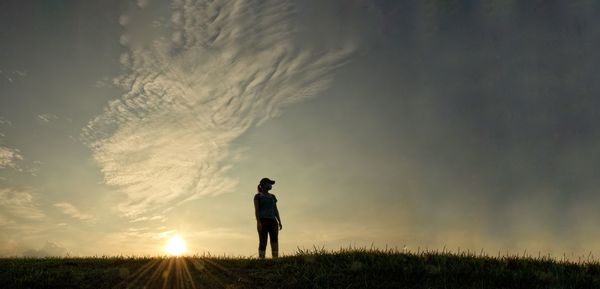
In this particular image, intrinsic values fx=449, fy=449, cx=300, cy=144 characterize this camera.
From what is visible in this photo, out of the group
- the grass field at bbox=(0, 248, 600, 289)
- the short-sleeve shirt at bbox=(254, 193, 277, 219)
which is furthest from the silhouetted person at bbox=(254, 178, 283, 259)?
the grass field at bbox=(0, 248, 600, 289)

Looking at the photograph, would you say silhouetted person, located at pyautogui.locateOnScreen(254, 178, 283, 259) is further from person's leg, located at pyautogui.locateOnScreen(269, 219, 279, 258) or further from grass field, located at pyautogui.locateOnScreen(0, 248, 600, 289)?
grass field, located at pyautogui.locateOnScreen(0, 248, 600, 289)

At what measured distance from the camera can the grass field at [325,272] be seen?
35.7 ft

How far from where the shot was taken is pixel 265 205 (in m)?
15.3

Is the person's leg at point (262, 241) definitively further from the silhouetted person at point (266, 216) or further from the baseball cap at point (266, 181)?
the baseball cap at point (266, 181)

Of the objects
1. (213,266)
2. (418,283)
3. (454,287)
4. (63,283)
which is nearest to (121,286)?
(63,283)

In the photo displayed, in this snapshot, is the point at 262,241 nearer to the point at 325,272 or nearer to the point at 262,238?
the point at 262,238

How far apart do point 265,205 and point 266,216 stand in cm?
38

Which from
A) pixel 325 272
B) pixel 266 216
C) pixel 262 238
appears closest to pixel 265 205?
pixel 266 216

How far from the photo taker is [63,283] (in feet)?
39.0

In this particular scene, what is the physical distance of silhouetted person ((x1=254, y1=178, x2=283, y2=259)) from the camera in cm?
1507

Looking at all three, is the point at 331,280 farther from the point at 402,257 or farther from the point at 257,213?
the point at 257,213

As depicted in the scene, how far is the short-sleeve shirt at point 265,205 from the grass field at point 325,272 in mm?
1863

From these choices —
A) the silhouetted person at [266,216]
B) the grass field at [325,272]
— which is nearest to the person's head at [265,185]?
the silhouetted person at [266,216]

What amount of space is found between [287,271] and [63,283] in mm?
5932
